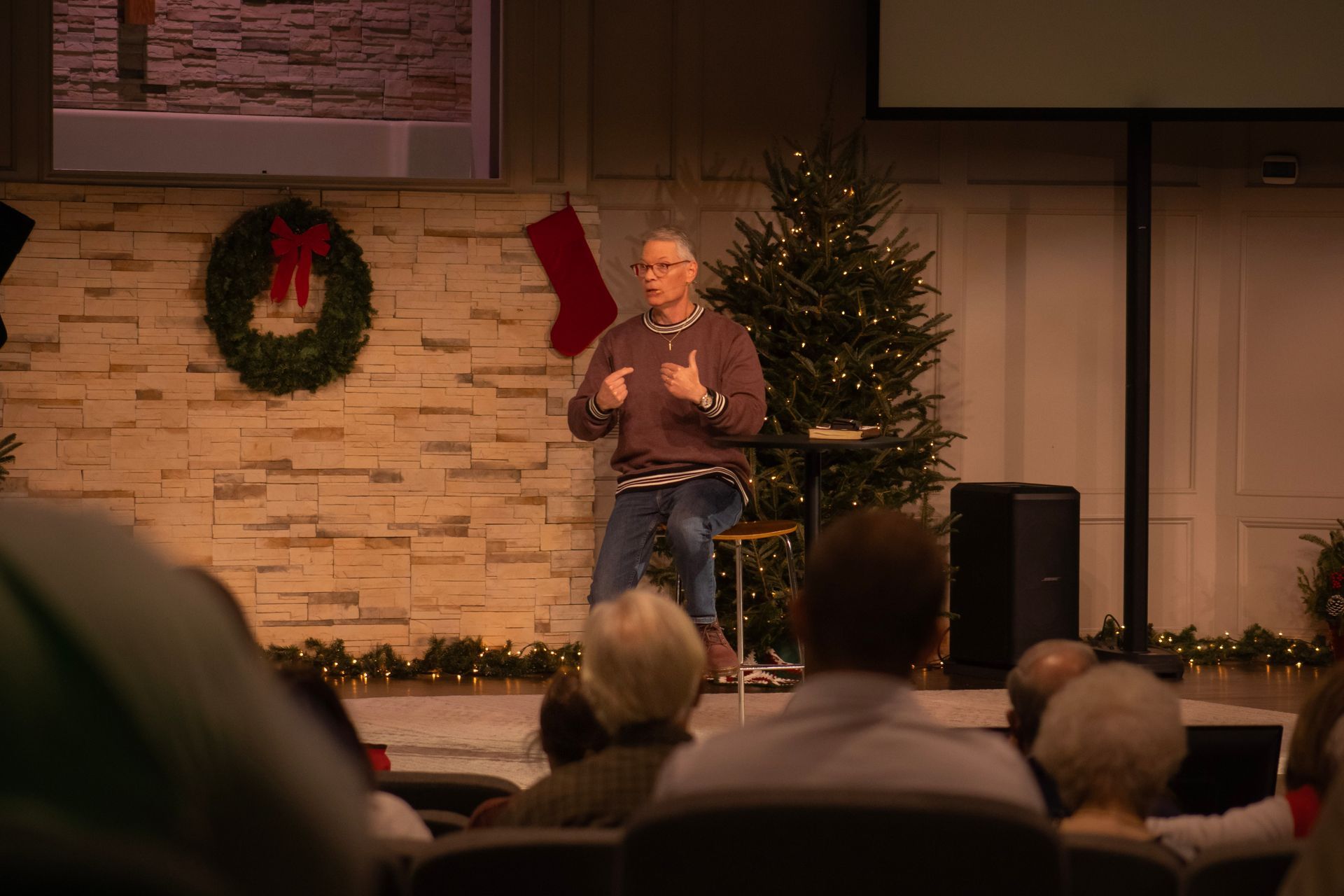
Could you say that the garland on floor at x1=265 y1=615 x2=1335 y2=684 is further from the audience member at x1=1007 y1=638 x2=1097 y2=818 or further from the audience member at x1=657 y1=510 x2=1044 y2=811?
the audience member at x1=657 y1=510 x2=1044 y2=811

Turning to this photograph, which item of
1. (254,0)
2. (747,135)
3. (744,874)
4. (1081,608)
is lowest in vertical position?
(1081,608)

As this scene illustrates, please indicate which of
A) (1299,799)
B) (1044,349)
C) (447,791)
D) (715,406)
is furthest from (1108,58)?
(447,791)

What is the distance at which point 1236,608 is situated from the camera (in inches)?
269

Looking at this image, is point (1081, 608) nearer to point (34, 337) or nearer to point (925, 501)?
point (925, 501)

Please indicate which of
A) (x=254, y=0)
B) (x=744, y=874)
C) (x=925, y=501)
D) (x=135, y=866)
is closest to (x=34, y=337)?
(x=254, y=0)

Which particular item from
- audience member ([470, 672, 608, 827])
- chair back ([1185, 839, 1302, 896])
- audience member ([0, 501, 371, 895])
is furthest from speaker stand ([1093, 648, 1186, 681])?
audience member ([0, 501, 371, 895])

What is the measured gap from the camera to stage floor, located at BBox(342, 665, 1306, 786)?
447cm

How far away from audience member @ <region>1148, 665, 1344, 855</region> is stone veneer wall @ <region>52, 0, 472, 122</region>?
20.4 feet

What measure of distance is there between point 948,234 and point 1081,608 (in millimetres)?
1962

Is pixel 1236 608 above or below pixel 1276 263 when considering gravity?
below

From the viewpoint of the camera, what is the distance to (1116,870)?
1391 mm

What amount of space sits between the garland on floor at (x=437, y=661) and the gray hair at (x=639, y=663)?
4.17m

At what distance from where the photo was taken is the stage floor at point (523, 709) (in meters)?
4.47

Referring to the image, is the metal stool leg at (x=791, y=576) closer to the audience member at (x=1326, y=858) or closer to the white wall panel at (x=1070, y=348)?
the white wall panel at (x=1070, y=348)
